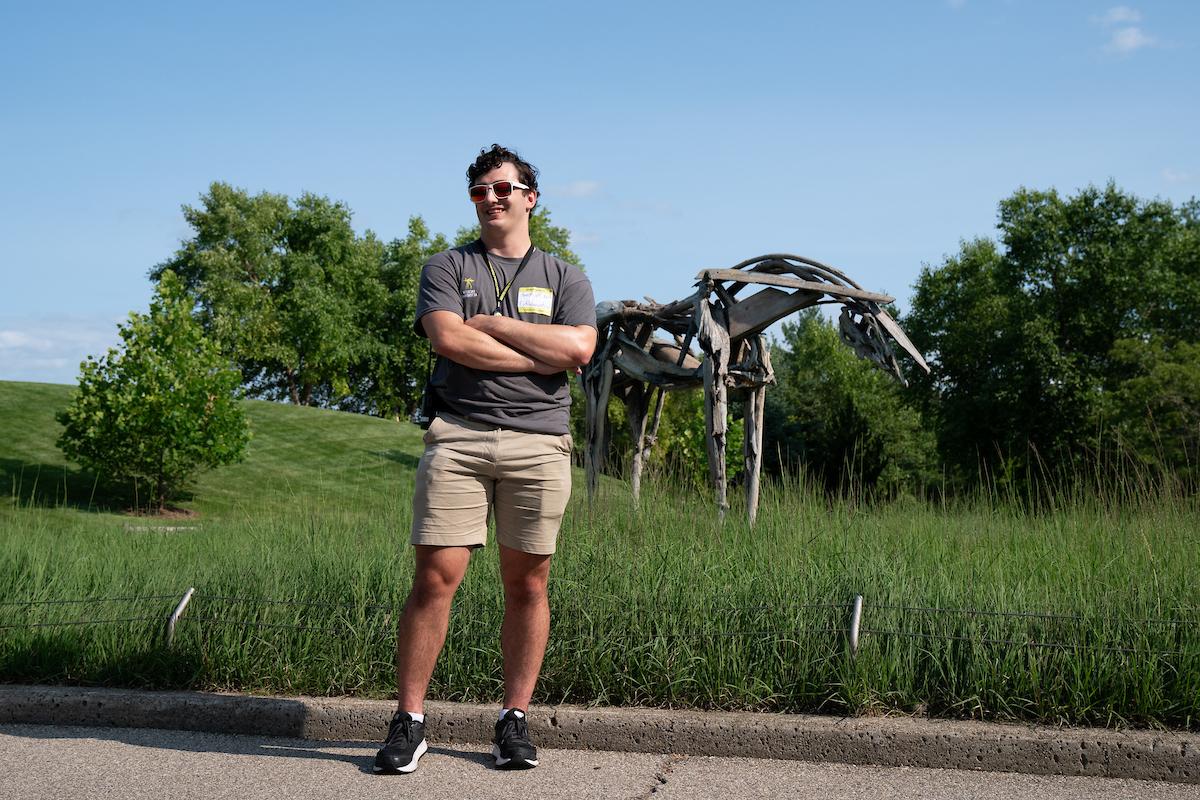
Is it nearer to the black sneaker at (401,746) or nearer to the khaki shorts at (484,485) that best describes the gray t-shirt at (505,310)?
the khaki shorts at (484,485)

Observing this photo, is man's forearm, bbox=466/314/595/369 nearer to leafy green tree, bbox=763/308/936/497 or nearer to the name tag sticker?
the name tag sticker

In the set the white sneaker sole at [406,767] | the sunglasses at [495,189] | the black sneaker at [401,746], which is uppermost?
the sunglasses at [495,189]

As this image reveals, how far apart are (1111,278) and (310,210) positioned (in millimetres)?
32573

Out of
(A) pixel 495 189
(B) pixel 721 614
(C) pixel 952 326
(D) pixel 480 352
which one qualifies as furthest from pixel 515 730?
(C) pixel 952 326

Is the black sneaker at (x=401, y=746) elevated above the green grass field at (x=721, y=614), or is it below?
below

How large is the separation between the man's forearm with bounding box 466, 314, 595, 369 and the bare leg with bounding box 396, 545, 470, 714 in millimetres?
813

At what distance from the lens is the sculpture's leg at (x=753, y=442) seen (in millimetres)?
9383

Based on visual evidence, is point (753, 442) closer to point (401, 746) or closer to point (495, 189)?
point (495, 189)

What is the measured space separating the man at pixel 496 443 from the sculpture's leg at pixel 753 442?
461 cm

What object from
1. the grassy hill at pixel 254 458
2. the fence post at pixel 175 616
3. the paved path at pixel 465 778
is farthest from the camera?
the grassy hill at pixel 254 458

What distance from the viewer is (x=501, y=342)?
13.9 feet

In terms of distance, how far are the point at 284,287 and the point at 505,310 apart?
4460 centimetres

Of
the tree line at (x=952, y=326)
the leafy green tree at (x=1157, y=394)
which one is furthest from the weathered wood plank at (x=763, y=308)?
the leafy green tree at (x=1157, y=394)

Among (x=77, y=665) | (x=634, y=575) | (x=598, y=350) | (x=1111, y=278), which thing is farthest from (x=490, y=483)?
(x=1111, y=278)
